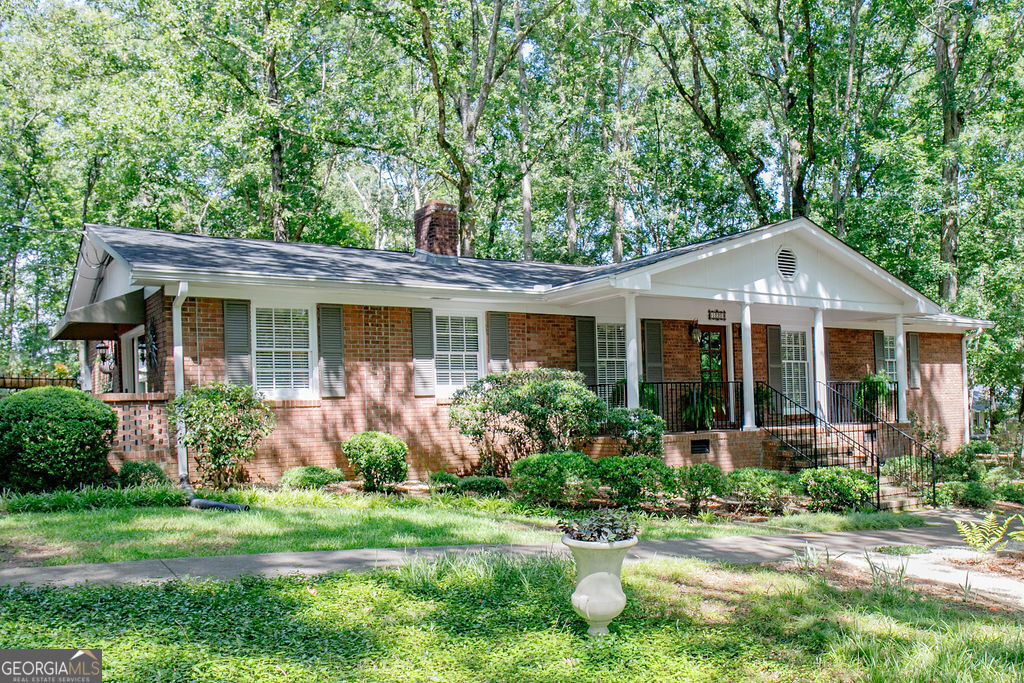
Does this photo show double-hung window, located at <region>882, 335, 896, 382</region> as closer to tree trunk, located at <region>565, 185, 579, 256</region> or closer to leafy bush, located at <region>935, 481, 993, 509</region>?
leafy bush, located at <region>935, 481, 993, 509</region>

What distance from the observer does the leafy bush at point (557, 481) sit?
10391 mm

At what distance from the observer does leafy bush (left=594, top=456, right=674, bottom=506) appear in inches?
419

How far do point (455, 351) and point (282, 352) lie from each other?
10.1ft

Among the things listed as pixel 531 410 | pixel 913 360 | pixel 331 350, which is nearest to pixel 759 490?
pixel 531 410

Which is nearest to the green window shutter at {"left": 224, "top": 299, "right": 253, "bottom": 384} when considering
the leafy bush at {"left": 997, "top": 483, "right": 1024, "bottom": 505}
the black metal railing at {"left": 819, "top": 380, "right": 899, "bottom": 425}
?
the black metal railing at {"left": 819, "top": 380, "right": 899, "bottom": 425}

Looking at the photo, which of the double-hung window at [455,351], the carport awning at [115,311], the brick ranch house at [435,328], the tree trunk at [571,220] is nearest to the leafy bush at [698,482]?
the brick ranch house at [435,328]

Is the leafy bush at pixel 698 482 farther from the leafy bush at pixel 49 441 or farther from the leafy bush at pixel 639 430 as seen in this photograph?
the leafy bush at pixel 49 441

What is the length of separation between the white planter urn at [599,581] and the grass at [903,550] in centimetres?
468

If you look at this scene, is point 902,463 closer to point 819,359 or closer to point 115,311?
point 819,359

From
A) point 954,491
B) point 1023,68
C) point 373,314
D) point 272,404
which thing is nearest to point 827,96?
point 1023,68

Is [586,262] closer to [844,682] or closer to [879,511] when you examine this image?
[879,511]

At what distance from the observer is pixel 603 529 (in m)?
4.61

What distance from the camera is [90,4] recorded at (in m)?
24.6

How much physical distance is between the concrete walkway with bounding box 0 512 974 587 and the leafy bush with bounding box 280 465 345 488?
164 inches
